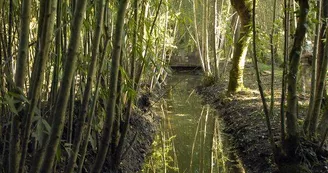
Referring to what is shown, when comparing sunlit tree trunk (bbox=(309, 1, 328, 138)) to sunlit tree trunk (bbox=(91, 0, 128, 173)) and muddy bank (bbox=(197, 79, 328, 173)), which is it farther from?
sunlit tree trunk (bbox=(91, 0, 128, 173))

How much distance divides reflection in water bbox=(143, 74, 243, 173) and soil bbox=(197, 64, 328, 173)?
20 cm

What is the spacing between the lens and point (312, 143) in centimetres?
455

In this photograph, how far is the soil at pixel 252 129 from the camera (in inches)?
180

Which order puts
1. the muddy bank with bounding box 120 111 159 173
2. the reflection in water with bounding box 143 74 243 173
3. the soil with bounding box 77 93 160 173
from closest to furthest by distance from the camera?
the soil with bounding box 77 93 160 173, the muddy bank with bounding box 120 111 159 173, the reflection in water with bounding box 143 74 243 173

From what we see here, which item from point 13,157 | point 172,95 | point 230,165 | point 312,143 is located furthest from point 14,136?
point 172,95

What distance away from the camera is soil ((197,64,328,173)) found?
4570 millimetres

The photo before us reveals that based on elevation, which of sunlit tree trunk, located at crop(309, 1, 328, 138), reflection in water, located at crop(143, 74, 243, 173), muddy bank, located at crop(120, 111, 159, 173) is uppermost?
sunlit tree trunk, located at crop(309, 1, 328, 138)

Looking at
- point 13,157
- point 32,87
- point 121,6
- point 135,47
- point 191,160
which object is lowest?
point 191,160

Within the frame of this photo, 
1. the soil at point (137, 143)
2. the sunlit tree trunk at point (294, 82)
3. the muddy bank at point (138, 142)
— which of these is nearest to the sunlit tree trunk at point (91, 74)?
the soil at point (137, 143)

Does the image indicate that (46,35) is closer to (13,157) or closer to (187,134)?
(13,157)

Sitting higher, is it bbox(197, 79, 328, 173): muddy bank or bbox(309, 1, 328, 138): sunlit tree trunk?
bbox(309, 1, 328, 138): sunlit tree trunk

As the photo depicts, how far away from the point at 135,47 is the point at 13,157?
1.66m

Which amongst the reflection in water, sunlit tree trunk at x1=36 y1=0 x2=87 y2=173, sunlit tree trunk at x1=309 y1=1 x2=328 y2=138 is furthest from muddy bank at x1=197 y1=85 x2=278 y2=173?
sunlit tree trunk at x1=36 y1=0 x2=87 y2=173

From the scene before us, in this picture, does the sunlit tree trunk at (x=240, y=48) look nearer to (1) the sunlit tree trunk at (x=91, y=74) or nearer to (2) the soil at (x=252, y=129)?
(2) the soil at (x=252, y=129)
